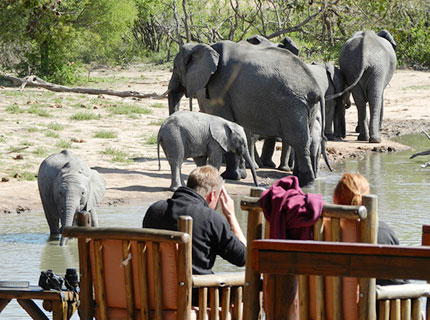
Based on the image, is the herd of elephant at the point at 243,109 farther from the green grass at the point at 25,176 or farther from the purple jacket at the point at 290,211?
the purple jacket at the point at 290,211

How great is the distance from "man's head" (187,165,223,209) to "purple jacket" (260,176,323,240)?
89cm

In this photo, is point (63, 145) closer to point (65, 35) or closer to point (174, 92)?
point (174, 92)

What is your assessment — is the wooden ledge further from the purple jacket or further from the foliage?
the foliage

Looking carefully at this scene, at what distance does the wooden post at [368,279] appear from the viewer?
11.4 feet

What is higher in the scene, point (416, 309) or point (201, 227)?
point (201, 227)

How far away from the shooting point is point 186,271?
386cm

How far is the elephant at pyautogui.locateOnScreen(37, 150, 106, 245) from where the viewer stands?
8048 mm

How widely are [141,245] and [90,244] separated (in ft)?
0.98

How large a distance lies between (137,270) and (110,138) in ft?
36.2

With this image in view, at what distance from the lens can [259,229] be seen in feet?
12.4

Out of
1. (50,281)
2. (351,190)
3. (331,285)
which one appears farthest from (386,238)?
(50,281)

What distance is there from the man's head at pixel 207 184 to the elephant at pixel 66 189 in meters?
3.55

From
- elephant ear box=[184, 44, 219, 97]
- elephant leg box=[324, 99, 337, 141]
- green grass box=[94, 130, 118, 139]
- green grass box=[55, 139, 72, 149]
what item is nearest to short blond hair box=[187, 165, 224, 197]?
elephant ear box=[184, 44, 219, 97]

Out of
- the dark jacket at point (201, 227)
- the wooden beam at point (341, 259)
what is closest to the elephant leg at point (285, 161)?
the dark jacket at point (201, 227)
